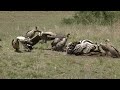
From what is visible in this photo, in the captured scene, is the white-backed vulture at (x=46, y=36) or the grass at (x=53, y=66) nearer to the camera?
the grass at (x=53, y=66)

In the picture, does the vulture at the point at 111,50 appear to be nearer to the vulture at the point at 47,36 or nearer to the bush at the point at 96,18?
the vulture at the point at 47,36

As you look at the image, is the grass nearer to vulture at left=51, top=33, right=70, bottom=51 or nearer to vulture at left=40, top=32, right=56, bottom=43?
vulture at left=51, top=33, right=70, bottom=51

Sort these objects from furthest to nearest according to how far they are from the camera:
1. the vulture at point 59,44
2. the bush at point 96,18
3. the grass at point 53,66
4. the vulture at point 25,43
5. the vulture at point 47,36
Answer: the bush at point 96,18, the vulture at point 47,36, the vulture at point 59,44, the vulture at point 25,43, the grass at point 53,66

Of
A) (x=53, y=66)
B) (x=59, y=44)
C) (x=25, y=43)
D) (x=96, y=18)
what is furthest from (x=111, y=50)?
(x=96, y=18)

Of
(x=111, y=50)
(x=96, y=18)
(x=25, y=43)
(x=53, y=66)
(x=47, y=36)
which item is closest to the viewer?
(x=53, y=66)

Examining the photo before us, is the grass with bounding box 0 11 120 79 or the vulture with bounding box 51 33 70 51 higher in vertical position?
the vulture with bounding box 51 33 70 51

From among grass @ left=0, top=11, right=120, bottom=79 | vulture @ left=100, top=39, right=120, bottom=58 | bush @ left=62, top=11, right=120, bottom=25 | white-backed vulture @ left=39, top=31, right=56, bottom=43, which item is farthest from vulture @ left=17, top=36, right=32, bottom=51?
bush @ left=62, top=11, right=120, bottom=25

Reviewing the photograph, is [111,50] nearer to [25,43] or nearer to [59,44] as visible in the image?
[59,44]

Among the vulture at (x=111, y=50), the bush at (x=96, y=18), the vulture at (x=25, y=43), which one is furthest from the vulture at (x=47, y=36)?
the bush at (x=96, y=18)

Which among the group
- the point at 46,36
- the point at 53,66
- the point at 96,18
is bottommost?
the point at 53,66

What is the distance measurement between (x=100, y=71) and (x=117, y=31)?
709 cm

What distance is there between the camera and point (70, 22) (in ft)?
64.8
